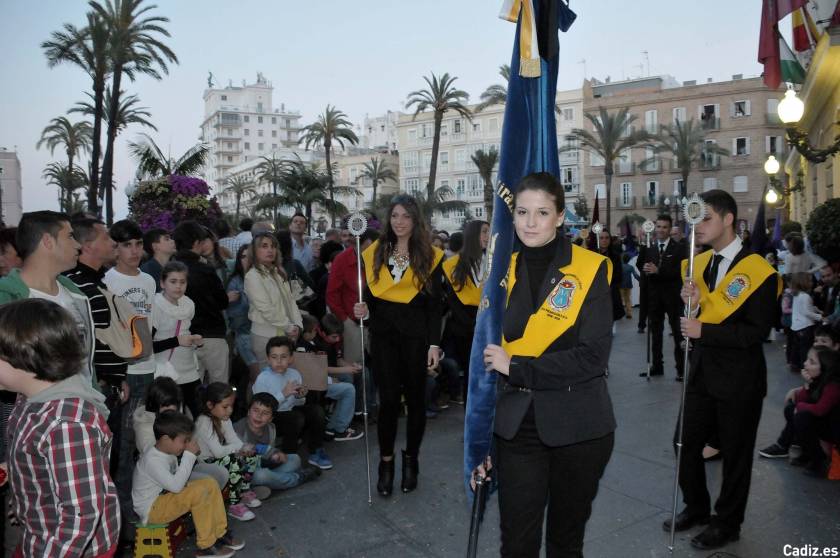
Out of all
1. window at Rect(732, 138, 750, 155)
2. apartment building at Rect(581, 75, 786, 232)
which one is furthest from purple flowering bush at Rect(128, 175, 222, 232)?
window at Rect(732, 138, 750, 155)

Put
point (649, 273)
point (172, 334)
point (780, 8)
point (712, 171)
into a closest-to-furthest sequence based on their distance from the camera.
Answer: point (172, 334) → point (649, 273) → point (780, 8) → point (712, 171)

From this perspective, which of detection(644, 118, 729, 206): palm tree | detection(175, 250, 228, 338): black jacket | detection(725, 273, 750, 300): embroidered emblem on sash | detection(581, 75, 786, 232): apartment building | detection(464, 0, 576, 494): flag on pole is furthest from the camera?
detection(581, 75, 786, 232): apartment building

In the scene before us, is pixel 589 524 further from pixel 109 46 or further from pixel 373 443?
pixel 109 46

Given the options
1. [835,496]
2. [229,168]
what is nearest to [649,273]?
[835,496]

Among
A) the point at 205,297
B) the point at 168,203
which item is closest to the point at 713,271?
the point at 205,297

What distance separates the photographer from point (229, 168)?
125 metres

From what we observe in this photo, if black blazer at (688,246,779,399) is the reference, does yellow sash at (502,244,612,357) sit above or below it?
above

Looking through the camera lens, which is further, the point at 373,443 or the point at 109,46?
the point at 109,46

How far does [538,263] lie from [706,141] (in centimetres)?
5899

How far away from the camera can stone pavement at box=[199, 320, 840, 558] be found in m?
3.97

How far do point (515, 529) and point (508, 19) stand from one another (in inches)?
104

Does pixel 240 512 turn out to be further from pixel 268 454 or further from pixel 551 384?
pixel 551 384

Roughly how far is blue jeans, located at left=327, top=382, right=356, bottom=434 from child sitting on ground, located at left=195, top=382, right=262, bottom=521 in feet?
5.02

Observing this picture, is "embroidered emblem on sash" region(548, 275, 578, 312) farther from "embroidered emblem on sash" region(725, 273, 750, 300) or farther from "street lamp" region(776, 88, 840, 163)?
"street lamp" region(776, 88, 840, 163)
